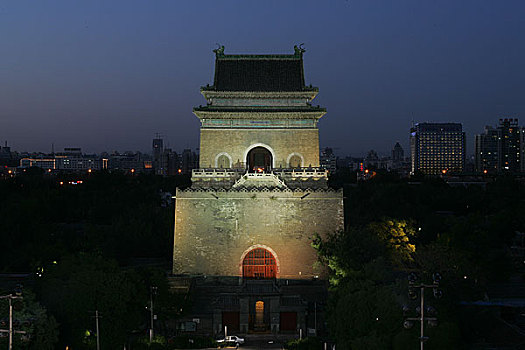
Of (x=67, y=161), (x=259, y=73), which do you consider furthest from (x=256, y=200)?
(x=67, y=161)

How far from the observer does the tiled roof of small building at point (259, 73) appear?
24.9 meters

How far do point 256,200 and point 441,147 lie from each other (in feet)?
356

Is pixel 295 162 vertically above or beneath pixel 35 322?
above

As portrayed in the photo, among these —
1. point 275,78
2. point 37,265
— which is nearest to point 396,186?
point 275,78

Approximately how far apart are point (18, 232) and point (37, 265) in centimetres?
1059

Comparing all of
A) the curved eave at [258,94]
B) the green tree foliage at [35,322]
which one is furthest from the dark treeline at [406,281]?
the green tree foliage at [35,322]

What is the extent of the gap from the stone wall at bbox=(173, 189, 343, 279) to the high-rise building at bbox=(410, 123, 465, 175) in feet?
344

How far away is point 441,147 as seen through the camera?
12294 cm

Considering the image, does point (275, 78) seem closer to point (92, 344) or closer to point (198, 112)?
point (198, 112)

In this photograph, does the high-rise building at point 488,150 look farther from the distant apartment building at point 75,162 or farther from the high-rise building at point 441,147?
the distant apartment building at point 75,162

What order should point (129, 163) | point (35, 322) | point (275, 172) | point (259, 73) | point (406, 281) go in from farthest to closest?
point (129, 163)
point (259, 73)
point (275, 172)
point (406, 281)
point (35, 322)

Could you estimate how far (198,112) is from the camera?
78.7 feet

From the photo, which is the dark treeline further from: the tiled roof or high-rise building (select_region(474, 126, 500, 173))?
high-rise building (select_region(474, 126, 500, 173))

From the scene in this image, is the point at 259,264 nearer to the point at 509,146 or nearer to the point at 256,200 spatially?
the point at 256,200
